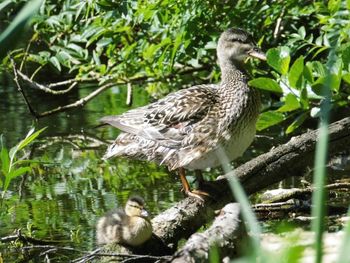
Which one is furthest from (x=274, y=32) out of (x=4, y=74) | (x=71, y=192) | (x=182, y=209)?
(x=4, y=74)

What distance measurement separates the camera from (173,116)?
591 centimetres

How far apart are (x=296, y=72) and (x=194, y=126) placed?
732 mm

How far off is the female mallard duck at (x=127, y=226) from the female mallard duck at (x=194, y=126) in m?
0.41

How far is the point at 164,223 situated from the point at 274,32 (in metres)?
4.07

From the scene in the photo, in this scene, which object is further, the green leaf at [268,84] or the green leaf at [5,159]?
the green leaf at [268,84]

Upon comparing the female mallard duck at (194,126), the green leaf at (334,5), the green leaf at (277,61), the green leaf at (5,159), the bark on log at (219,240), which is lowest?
the bark on log at (219,240)

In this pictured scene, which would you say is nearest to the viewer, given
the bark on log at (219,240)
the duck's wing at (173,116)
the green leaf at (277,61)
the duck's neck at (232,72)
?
the bark on log at (219,240)

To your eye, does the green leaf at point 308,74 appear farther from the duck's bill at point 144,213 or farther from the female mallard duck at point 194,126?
the duck's bill at point 144,213

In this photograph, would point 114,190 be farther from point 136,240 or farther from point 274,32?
point 274,32

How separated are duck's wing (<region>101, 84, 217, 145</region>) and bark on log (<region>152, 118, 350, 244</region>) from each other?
49cm

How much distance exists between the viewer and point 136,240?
4.71 metres

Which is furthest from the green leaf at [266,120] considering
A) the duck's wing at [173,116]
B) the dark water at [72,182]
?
the dark water at [72,182]

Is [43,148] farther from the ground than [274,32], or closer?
closer

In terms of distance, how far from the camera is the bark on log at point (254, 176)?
494 centimetres
